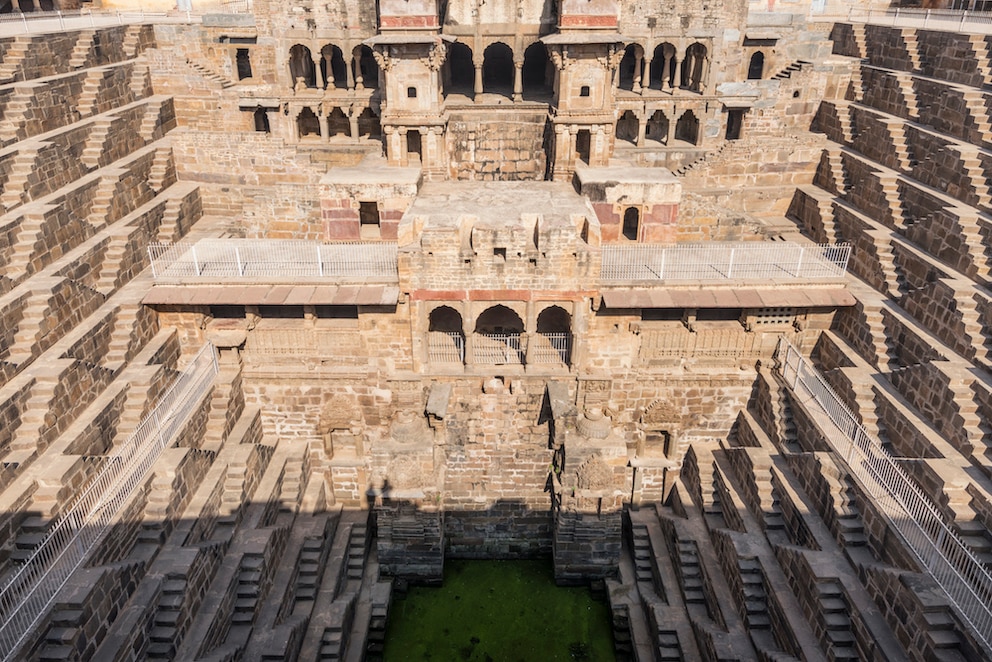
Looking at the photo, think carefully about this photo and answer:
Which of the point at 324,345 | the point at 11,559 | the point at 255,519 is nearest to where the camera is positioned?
the point at 11,559

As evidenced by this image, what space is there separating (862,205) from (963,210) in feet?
15.5

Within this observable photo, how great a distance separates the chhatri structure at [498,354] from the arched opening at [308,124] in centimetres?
432

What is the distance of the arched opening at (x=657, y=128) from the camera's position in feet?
105

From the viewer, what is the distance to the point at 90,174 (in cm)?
2338

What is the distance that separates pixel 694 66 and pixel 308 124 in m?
19.1

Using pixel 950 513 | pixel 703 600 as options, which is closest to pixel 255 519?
pixel 703 600

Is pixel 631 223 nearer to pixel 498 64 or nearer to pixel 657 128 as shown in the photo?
pixel 657 128

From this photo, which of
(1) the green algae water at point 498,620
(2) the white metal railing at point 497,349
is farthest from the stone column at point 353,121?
(1) the green algae water at point 498,620

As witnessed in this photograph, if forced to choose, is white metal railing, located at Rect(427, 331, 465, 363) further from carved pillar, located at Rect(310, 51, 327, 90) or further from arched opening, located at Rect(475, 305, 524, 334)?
carved pillar, located at Rect(310, 51, 327, 90)

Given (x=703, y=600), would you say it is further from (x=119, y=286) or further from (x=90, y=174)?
(x=90, y=174)

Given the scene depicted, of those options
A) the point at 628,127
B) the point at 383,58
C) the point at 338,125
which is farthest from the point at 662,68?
the point at 338,125

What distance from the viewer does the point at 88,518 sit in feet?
45.9

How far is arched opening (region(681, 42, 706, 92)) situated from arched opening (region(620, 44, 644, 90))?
2266 millimetres

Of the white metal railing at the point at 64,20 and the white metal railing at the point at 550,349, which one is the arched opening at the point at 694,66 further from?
the white metal railing at the point at 64,20
